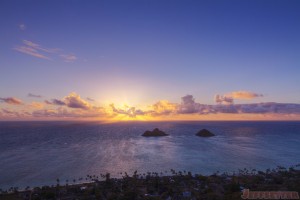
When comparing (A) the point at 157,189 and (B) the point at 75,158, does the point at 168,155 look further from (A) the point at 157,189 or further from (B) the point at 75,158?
(A) the point at 157,189

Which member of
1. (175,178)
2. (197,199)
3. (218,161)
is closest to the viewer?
(197,199)

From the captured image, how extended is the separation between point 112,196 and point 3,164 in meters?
44.4

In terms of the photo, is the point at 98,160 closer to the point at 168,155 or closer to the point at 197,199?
the point at 168,155

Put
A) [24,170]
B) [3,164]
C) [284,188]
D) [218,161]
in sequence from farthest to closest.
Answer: [218,161] < [3,164] < [24,170] < [284,188]

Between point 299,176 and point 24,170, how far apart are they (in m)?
60.9

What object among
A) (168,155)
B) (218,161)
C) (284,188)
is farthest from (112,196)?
(168,155)

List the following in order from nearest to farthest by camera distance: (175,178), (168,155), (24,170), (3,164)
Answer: (175,178), (24,170), (3,164), (168,155)

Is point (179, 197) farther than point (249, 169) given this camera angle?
No

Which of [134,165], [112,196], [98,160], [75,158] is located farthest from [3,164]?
[112,196]

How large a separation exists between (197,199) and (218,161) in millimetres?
37455

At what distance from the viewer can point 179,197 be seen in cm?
3684

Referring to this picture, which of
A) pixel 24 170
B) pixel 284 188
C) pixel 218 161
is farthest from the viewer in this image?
pixel 218 161

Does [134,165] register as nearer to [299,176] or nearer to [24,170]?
[24,170]

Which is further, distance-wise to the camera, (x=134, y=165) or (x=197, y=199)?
(x=134, y=165)
